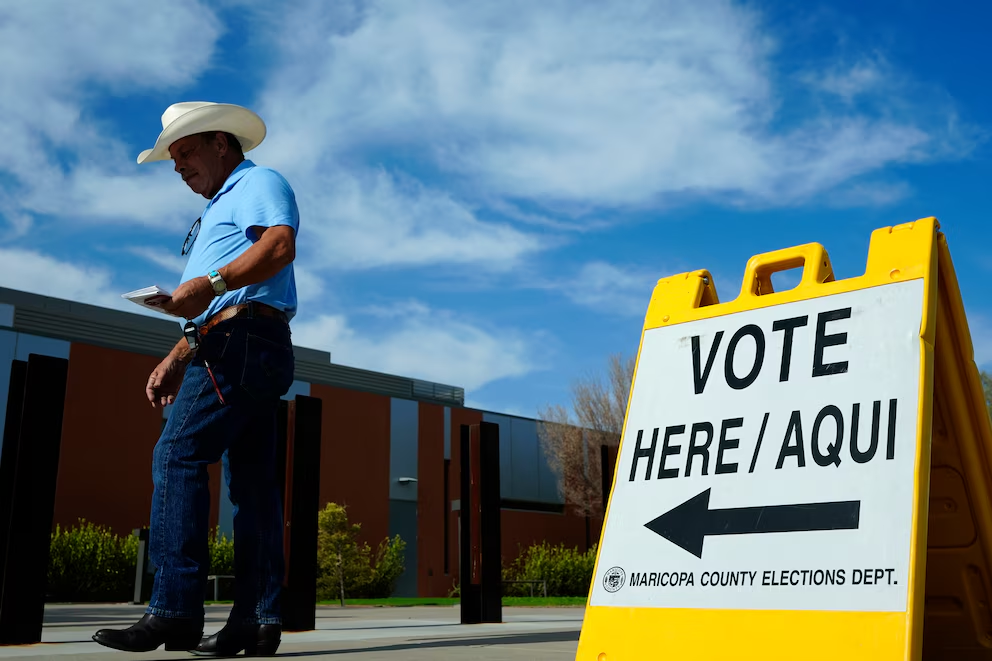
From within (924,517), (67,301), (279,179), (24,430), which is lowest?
(924,517)

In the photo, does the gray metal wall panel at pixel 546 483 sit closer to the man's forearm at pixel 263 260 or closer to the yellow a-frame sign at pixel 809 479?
the man's forearm at pixel 263 260

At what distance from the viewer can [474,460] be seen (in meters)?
7.17

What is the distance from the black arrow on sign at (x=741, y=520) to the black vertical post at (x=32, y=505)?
11.0ft

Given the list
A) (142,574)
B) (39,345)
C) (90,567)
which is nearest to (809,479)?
(142,574)

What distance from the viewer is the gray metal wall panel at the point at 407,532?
103ft

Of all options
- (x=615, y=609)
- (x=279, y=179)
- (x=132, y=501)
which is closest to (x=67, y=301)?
(x=132, y=501)

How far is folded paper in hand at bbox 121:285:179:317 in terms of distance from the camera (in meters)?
3.14

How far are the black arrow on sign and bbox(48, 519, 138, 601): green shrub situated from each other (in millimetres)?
20373

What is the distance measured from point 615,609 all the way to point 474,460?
4805 millimetres

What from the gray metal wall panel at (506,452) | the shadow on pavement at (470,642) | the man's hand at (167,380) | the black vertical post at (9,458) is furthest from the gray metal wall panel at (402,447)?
the man's hand at (167,380)

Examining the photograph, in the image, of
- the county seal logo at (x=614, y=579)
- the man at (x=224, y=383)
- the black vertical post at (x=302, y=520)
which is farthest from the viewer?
the black vertical post at (x=302, y=520)

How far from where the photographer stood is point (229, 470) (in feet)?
12.1

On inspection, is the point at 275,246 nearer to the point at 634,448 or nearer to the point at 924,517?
the point at 634,448

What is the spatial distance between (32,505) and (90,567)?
17752 mm
